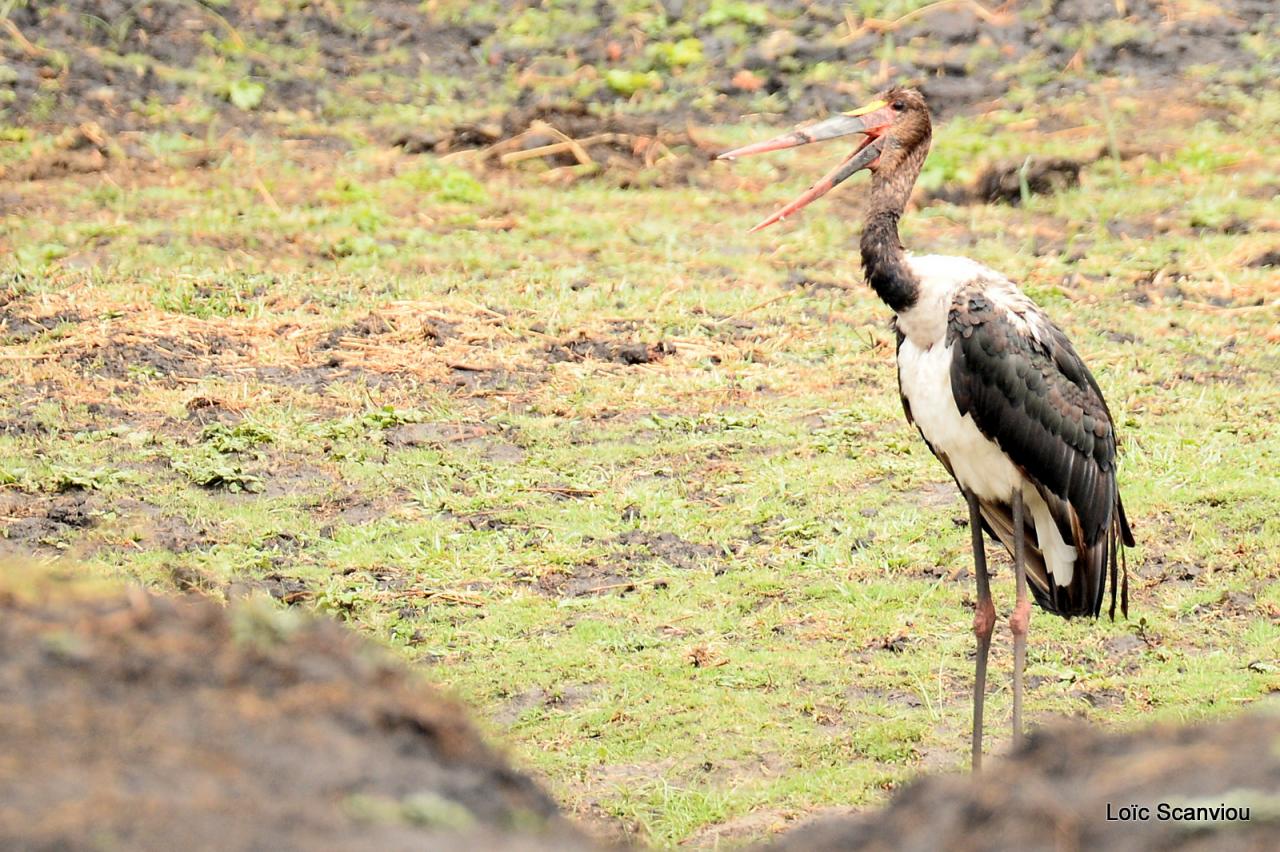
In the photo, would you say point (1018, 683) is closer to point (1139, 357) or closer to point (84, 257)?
point (1139, 357)

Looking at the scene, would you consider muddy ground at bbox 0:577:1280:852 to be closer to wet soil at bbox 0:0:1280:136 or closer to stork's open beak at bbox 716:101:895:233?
stork's open beak at bbox 716:101:895:233

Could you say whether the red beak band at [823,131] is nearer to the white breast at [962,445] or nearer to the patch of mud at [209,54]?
the white breast at [962,445]

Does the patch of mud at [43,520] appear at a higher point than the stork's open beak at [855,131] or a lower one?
lower

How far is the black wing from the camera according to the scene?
5285 millimetres

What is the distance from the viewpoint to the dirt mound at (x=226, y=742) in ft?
6.74

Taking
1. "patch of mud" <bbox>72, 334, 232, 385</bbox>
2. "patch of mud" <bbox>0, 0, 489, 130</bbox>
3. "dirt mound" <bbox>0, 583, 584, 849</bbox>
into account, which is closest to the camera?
"dirt mound" <bbox>0, 583, 584, 849</bbox>

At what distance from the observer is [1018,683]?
5266 mm

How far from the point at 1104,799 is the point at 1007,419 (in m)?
3.23

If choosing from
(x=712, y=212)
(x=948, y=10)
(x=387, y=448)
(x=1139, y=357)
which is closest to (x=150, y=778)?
(x=387, y=448)

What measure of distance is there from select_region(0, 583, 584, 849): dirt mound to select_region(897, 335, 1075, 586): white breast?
3067mm

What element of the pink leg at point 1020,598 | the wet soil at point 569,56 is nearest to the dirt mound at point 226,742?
the pink leg at point 1020,598

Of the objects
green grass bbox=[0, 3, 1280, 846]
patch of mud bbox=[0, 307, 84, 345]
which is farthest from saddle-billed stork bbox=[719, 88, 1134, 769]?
patch of mud bbox=[0, 307, 84, 345]

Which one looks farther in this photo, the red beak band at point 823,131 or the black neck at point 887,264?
the red beak band at point 823,131

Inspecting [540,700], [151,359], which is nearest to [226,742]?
[540,700]
